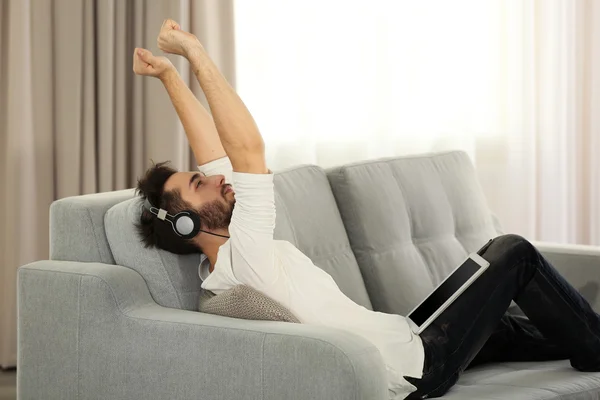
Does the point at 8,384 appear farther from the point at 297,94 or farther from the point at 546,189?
the point at 546,189

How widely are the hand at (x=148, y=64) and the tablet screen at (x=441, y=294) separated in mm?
894

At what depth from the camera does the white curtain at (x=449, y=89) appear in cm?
435

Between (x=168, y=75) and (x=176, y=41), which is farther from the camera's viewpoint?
(x=168, y=75)

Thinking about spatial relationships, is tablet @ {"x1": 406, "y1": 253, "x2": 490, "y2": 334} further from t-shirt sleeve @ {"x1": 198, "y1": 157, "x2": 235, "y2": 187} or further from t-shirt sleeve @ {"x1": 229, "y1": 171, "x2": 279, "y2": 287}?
t-shirt sleeve @ {"x1": 198, "y1": 157, "x2": 235, "y2": 187}

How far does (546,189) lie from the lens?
16.9 ft

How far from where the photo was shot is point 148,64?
251 cm

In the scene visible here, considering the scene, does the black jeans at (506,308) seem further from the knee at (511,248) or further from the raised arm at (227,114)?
the raised arm at (227,114)

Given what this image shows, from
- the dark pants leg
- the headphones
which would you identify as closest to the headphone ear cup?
the headphones

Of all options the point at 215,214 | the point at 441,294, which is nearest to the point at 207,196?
the point at 215,214

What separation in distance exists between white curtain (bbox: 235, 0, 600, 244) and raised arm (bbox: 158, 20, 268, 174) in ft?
6.57

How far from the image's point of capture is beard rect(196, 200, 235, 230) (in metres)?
2.40

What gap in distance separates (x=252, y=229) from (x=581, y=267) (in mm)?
1403

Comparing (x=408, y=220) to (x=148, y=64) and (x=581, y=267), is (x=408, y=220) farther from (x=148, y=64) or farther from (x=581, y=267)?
(x=148, y=64)

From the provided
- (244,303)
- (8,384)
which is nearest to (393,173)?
(244,303)
